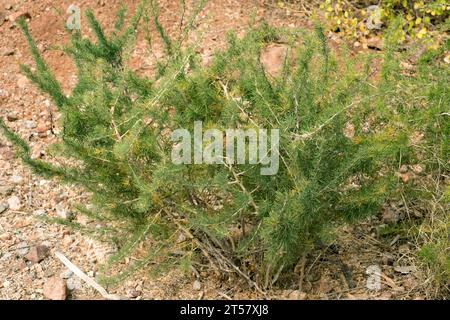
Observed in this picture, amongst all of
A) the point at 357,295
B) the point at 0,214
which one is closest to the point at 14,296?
the point at 0,214

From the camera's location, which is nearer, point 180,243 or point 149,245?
point 180,243

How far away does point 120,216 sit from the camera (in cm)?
243

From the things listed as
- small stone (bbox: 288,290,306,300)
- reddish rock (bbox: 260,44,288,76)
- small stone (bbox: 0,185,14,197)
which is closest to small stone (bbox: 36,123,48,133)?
small stone (bbox: 0,185,14,197)

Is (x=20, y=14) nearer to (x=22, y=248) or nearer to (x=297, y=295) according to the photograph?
(x=22, y=248)

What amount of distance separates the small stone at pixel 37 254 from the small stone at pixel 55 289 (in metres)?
0.14

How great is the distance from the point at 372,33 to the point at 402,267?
1771mm

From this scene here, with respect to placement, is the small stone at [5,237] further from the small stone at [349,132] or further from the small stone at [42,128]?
the small stone at [349,132]

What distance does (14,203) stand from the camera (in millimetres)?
2951

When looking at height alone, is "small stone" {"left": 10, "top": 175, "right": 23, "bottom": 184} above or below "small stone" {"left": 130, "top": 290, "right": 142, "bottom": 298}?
above

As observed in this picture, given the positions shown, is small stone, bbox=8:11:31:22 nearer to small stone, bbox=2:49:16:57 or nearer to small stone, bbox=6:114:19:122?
small stone, bbox=2:49:16:57

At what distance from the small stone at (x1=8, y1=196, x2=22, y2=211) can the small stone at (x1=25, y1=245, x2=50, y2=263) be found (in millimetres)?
285

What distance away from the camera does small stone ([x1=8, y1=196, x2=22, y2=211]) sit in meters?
2.94

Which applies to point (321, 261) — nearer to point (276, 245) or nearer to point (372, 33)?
point (276, 245)

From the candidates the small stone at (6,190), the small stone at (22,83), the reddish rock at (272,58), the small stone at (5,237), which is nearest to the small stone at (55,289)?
the small stone at (5,237)
